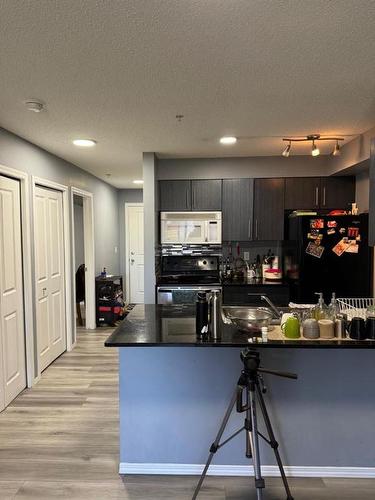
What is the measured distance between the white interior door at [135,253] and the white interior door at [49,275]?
9.03ft

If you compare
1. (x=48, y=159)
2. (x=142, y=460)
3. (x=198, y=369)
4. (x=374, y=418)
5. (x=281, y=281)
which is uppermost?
(x=48, y=159)

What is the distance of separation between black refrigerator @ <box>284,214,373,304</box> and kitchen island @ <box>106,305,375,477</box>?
155 cm

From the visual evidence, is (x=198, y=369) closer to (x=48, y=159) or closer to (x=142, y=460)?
(x=142, y=460)

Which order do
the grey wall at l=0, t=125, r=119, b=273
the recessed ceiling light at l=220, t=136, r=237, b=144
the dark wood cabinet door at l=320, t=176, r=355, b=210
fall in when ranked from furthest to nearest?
the dark wood cabinet door at l=320, t=176, r=355, b=210 → the recessed ceiling light at l=220, t=136, r=237, b=144 → the grey wall at l=0, t=125, r=119, b=273

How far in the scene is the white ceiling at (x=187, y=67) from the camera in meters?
1.41

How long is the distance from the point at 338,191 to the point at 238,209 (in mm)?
1202

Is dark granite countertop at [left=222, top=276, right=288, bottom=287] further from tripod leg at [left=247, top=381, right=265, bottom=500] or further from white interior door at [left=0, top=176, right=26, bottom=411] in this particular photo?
tripod leg at [left=247, top=381, right=265, bottom=500]

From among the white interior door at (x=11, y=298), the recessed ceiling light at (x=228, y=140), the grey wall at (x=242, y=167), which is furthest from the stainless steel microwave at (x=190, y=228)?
the white interior door at (x=11, y=298)

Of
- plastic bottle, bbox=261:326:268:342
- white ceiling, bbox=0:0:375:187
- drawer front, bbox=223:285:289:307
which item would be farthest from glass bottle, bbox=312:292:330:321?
drawer front, bbox=223:285:289:307

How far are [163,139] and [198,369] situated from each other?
2.21 m

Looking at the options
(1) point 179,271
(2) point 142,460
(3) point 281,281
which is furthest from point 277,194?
(2) point 142,460

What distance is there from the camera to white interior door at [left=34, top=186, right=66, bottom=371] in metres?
3.56

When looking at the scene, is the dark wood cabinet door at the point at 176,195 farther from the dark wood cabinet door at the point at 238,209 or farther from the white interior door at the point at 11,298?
the white interior door at the point at 11,298

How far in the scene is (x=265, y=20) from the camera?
1.46 metres
